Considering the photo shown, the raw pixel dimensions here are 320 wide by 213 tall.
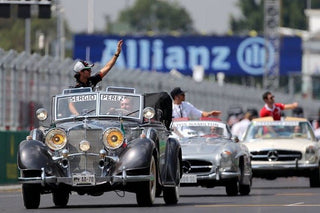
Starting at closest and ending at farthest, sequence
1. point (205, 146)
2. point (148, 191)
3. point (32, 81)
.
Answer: point (148, 191)
point (205, 146)
point (32, 81)

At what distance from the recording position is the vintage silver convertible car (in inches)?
751

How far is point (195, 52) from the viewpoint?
84562 millimetres

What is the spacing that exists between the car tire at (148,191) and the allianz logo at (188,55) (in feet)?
208

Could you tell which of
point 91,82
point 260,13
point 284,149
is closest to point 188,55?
point 284,149

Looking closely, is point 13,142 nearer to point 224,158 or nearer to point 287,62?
point 224,158

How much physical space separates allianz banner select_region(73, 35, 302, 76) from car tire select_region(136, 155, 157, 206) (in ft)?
204

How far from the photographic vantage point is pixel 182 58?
278 ft

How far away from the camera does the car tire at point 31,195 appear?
63.0 ft

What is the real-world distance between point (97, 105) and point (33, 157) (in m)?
1.56

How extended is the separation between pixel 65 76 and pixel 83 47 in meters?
41.4

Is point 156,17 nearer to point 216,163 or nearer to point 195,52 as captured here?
point 195,52

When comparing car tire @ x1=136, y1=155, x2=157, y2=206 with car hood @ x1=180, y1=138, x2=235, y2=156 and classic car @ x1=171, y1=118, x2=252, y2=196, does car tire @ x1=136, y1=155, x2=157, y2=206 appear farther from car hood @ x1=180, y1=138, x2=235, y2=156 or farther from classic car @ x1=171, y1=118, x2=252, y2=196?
car hood @ x1=180, y1=138, x2=235, y2=156

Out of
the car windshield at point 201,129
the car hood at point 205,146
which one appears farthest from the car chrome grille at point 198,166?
the car windshield at point 201,129

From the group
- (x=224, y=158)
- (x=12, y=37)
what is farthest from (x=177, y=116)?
(x=12, y=37)
